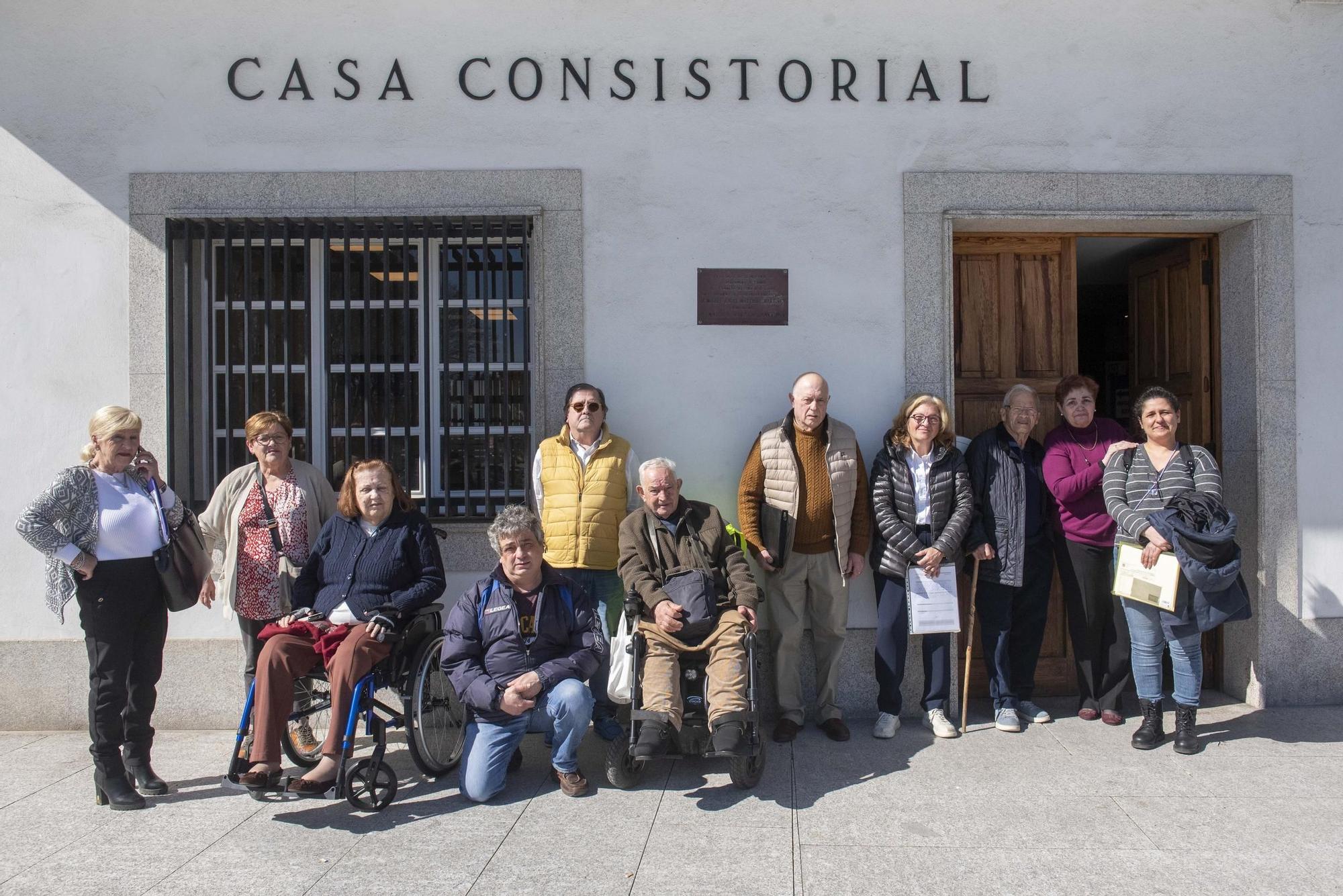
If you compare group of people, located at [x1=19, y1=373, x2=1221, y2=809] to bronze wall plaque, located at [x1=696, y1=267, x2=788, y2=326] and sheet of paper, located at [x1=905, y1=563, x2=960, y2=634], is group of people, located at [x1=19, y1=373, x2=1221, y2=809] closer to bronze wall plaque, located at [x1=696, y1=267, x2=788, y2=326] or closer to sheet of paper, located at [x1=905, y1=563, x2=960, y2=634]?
sheet of paper, located at [x1=905, y1=563, x2=960, y2=634]

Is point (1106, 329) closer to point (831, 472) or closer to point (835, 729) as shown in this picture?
point (831, 472)

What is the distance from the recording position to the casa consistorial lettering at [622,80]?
523 centimetres

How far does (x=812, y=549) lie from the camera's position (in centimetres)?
493

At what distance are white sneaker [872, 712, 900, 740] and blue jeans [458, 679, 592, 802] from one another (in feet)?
5.21

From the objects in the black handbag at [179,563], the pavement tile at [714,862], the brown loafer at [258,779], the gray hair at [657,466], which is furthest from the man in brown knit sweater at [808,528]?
the black handbag at [179,563]

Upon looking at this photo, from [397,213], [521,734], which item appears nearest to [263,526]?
[521,734]

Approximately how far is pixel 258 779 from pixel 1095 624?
4.06 m

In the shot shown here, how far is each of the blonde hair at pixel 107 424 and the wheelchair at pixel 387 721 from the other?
1257mm

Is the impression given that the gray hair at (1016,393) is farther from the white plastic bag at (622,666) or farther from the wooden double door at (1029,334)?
the white plastic bag at (622,666)

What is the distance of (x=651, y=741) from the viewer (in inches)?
156

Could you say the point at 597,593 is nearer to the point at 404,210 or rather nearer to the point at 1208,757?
the point at 404,210

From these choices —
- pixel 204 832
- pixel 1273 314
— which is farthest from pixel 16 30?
pixel 1273 314

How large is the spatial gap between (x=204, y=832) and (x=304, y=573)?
3.71 feet

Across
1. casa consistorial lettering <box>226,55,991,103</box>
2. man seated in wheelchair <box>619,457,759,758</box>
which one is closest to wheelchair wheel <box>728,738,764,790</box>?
man seated in wheelchair <box>619,457,759,758</box>
